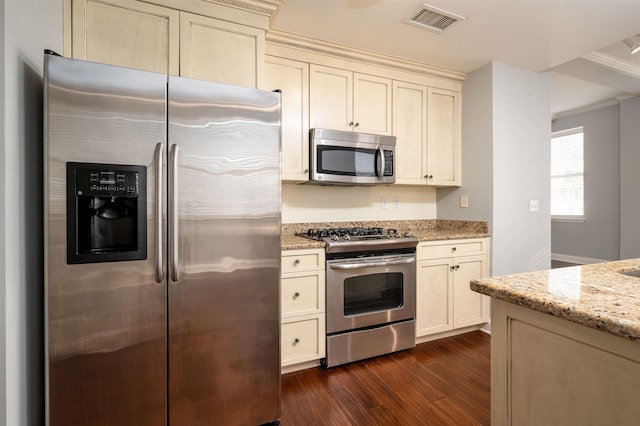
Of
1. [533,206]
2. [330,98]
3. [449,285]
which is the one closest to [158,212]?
[330,98]

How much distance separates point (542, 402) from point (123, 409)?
162 cm

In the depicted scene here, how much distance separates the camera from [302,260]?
7.02 ft

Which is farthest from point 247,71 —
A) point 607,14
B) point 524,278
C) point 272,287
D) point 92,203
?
point 607,14

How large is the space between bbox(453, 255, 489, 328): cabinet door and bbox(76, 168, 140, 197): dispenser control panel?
2.47 m

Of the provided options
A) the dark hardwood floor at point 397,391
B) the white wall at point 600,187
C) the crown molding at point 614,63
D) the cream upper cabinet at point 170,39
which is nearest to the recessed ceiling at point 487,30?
the crown molding at point 614,63

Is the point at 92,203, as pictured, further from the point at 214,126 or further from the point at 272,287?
the point at 272,287

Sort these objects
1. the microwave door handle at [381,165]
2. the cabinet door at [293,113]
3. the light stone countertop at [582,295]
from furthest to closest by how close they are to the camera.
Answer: the microwave door handle at [381,165] → the cabinet door at [293,113] → the light stone countertop at [582,295]

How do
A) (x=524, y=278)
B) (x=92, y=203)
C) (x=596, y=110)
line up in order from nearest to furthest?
(x=524, y=278) < (x=92, y=203) < (x=596, y=110)

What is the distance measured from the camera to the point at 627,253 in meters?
4.51

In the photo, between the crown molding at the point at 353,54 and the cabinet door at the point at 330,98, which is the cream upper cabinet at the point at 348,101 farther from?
the crown molding at the point at 353,54

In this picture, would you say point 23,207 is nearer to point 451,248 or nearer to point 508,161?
point 451,248

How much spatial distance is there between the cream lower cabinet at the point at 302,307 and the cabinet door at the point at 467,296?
50.5 inches

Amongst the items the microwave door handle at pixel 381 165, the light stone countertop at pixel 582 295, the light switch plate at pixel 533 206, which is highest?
the microwave door handle at pixel 381 165

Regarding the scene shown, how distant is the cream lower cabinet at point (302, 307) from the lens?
82.8 inches
